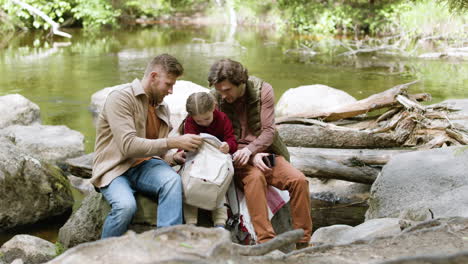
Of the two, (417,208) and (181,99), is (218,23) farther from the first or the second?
(417,208)

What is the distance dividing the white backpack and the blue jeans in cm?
8

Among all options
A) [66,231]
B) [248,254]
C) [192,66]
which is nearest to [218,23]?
[192,66]

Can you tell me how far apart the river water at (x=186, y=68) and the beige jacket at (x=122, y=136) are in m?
4.20

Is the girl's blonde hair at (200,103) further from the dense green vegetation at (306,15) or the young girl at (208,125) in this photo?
the dense green vegetation at (306,15)

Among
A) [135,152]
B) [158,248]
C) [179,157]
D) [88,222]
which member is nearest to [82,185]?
[88,222]

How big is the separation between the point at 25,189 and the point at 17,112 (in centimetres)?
379

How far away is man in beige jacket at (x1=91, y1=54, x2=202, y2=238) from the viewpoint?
3422mm

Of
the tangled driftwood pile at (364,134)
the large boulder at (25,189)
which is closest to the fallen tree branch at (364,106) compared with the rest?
the tangled driftwood pile at (364,134)

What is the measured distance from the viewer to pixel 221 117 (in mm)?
3678

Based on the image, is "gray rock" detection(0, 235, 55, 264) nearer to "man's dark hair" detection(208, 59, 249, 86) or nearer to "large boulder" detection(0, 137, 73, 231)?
"large boulder" detection(0, 137, 73, 231)

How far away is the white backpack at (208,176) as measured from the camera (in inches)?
136

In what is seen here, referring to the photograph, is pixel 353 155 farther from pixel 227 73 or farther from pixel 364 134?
pixel 227 73

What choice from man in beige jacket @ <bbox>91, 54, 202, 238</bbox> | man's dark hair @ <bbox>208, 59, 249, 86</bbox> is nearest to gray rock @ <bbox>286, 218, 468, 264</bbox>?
man in beige jacket @ <bbox>91, 54, 202, 238</bbox>

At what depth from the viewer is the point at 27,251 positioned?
13.7ft
